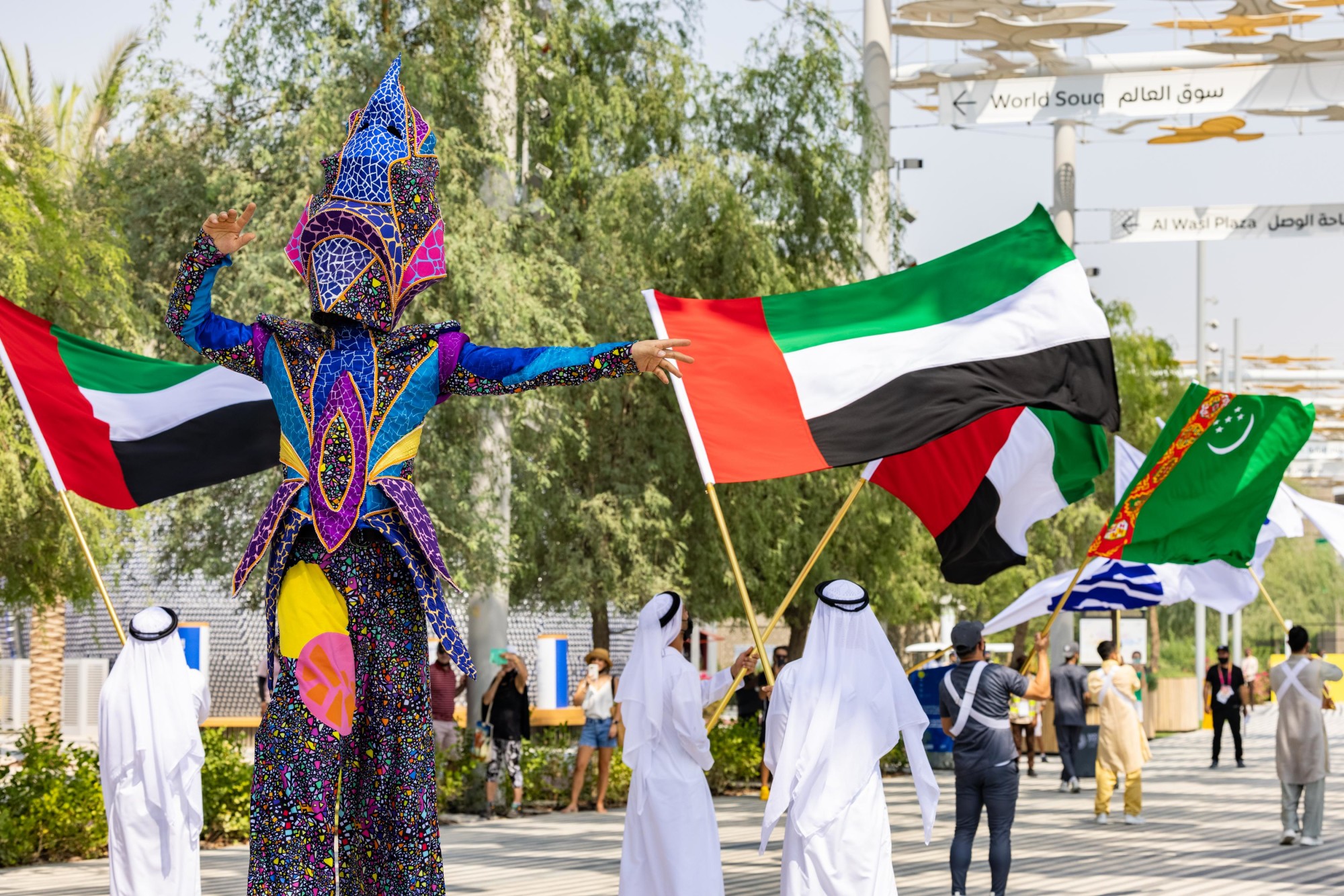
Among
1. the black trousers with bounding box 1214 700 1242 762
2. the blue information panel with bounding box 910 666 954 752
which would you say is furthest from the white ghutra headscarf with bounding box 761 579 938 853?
the black trousers with bounding box 1214 700 1242 762

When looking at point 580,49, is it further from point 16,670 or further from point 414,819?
point 16,670

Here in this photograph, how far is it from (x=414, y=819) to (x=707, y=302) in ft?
15.4

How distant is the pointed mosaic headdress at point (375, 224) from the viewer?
5.39 metres

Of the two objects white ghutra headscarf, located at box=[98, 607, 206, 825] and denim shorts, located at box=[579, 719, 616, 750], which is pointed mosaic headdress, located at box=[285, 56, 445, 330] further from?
denim shorts, located at box=[579, 719, 616, 750]

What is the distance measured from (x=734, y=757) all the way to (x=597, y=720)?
352cm

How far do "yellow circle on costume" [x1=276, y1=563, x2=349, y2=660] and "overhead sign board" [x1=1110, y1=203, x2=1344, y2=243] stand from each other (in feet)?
76.3

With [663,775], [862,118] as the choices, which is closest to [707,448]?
[663,775]

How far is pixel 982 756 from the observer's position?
10859 millimetres

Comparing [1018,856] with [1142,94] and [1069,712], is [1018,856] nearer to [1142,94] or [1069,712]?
[1069,712]

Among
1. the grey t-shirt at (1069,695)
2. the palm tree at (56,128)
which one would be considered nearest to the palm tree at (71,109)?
the palm tree at (56,128)

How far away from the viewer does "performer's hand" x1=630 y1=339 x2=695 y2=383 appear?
5.43m

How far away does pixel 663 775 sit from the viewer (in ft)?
31.0

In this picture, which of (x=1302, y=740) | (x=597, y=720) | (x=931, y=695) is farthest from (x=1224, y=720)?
(x=597, y=720)

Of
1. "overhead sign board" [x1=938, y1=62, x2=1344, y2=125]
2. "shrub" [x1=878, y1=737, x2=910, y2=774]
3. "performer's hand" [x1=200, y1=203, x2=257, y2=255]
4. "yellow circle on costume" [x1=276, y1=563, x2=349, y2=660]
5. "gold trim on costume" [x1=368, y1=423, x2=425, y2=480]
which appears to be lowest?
"shrub" [x1=878, y1=737, x2=910, y2=774]
